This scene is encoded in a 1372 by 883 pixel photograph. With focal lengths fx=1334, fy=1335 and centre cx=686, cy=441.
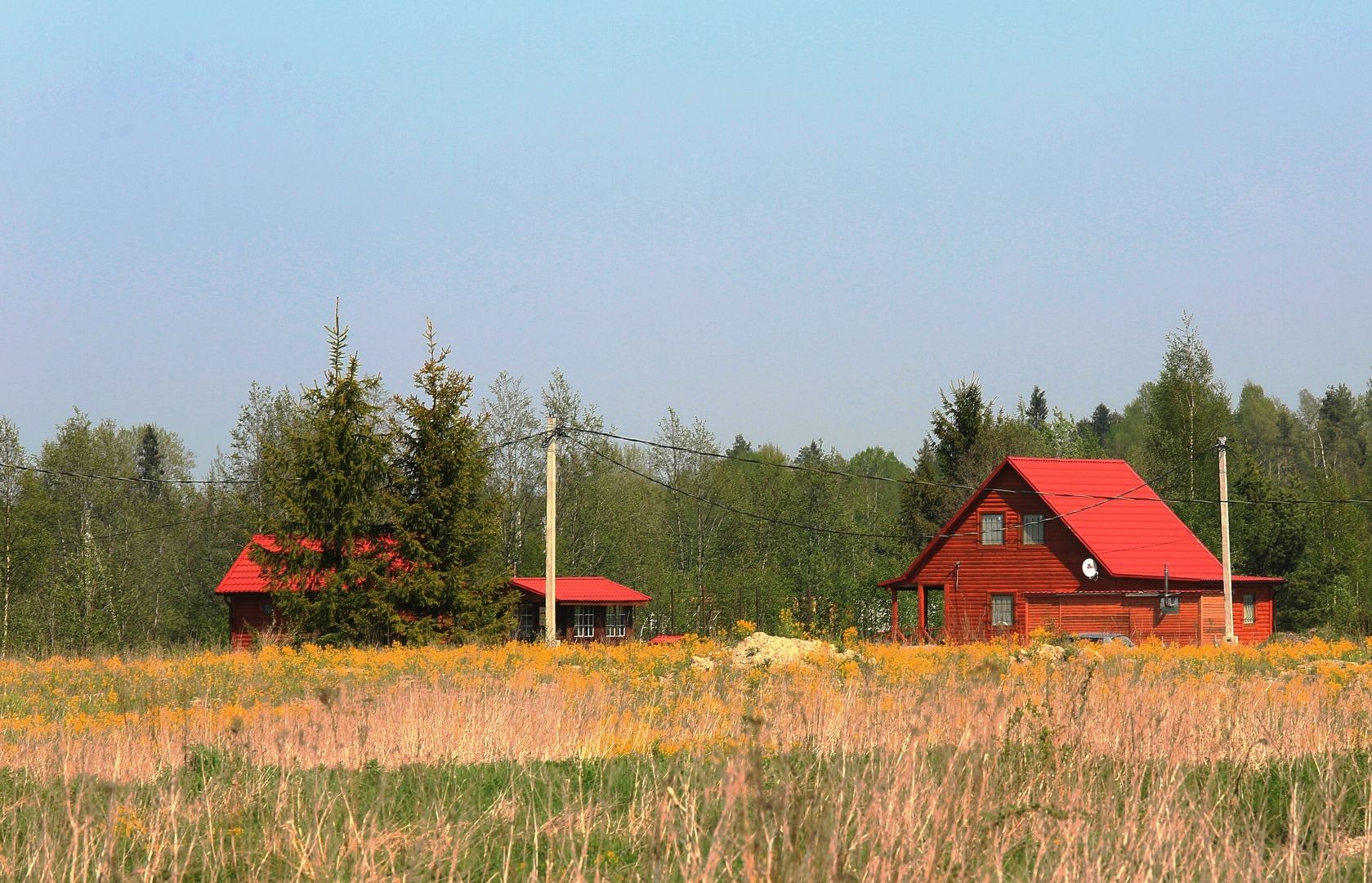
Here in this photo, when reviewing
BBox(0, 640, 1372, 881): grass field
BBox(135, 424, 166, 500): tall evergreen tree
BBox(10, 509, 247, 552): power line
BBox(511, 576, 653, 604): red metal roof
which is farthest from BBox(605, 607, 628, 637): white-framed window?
BBox(135, 424, 166, 500): tall evergreen tree

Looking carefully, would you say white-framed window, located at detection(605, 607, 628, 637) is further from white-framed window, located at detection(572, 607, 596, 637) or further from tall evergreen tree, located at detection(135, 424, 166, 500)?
tall evergreen tree, located at detection(135, 424, 166, 500)

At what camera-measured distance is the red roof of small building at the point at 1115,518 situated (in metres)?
38.3

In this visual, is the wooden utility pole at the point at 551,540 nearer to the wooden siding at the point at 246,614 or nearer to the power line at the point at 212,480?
the power line at the point at 212,480

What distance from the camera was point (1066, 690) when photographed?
1026cm

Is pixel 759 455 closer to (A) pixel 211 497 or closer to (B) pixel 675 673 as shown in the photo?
(A) pixel 211 497

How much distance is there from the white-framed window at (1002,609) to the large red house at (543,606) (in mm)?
11139

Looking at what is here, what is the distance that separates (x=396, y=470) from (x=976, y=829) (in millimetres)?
25465

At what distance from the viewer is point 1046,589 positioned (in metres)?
39.3

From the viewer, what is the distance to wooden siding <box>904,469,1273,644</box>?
125 ft

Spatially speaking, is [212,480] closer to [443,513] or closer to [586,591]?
[586,591]

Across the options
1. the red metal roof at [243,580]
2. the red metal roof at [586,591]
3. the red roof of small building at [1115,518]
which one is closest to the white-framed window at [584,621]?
the red metal roof at [586,591]

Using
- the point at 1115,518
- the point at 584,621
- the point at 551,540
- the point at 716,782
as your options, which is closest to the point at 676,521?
the point at 584,621

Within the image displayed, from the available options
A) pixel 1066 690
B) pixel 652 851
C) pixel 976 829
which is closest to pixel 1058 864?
pixel 976 829

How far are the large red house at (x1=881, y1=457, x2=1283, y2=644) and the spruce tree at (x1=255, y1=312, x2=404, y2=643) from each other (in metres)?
15.0
